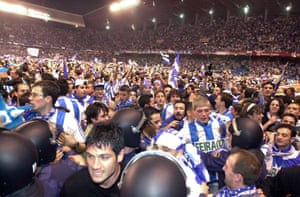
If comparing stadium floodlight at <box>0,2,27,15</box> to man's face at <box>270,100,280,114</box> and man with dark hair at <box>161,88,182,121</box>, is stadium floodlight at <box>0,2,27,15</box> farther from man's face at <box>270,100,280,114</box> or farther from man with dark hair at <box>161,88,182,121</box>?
man's face at <box>270,100,280,114</box>

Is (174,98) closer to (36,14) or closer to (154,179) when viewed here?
(154,179)

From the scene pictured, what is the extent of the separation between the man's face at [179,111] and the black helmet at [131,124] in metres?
2.69

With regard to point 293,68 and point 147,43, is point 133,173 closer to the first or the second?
point 293,68

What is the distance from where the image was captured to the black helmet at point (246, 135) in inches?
151

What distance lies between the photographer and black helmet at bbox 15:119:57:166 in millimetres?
2889

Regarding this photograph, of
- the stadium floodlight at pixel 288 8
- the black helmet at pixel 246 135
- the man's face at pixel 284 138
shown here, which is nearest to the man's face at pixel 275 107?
the man's face at pixel 284 138

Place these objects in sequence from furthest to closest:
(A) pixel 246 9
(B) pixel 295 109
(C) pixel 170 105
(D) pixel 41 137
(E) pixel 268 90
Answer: (A) pixel 246 9 < (E) pixel 268 90 < (C) pixel 170 105 < (B) pixel 295 109 < (D) pixel 41 137

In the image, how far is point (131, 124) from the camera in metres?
3.30

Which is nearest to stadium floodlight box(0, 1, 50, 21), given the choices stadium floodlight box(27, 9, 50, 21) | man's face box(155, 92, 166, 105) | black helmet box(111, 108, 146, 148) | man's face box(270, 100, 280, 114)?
stadium floodlight box(27, 9, 50, 21)

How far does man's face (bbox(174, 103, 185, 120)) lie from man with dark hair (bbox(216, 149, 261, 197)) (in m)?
3.00

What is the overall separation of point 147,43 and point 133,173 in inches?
2070

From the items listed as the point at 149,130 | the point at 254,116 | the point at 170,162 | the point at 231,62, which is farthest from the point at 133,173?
the point at 231,62

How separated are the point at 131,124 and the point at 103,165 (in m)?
0.90

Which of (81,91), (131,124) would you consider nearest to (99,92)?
(81,91)
